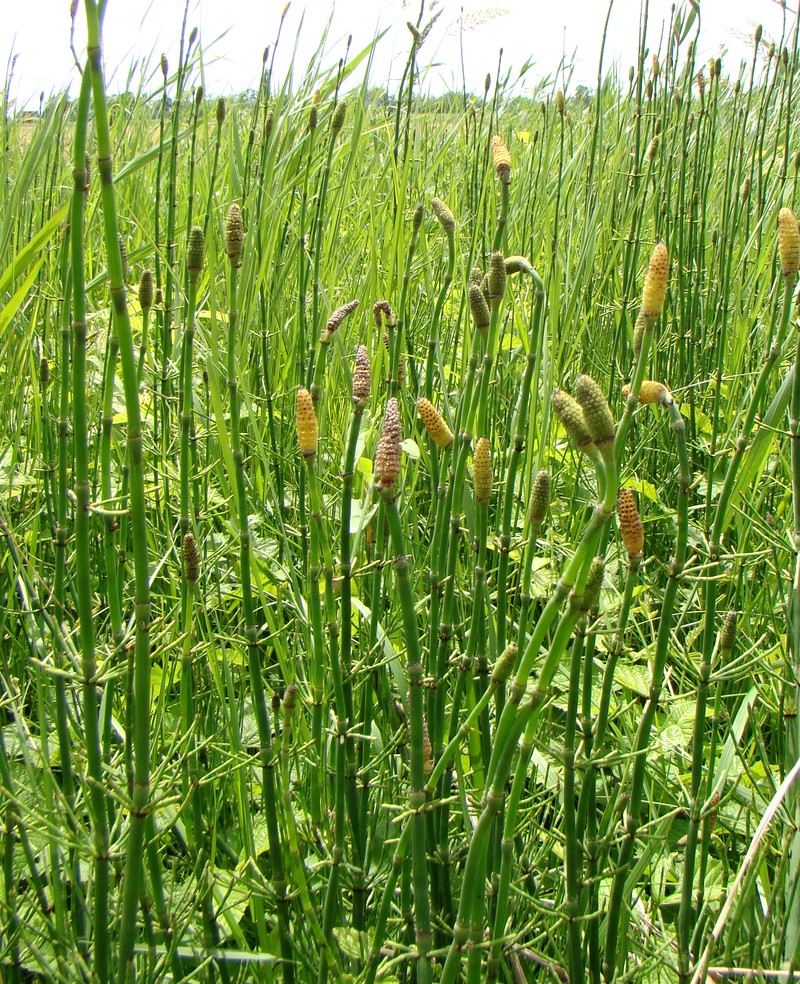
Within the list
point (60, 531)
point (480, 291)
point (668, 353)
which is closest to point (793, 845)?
point (480, 291)

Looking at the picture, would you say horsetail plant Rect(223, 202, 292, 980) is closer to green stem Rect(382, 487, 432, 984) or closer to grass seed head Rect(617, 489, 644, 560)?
green stem Rect(382, 487, 432, 984)

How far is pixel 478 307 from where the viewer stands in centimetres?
81

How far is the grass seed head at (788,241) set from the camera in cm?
80

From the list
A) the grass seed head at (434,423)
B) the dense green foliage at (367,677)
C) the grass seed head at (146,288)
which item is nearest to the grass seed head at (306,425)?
the dense green foliage at (367,677)

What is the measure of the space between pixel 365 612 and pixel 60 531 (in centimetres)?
44

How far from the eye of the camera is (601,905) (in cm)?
120

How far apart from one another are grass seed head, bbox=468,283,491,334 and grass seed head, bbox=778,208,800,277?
0.27m

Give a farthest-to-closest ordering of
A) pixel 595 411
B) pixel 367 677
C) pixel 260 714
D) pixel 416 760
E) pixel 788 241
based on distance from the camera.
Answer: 1. pixel 367 677
2. pixel 260 714
3. pixel 788 241
4. pixel 416 760
5. pixel 595 411

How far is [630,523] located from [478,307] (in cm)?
25

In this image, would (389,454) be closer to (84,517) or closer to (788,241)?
(84,517)

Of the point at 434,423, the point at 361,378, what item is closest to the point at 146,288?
the point at 361,378

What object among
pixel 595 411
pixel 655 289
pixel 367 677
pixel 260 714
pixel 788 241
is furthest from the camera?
pixel 367 677

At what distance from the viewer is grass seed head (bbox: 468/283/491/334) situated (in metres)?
0.80

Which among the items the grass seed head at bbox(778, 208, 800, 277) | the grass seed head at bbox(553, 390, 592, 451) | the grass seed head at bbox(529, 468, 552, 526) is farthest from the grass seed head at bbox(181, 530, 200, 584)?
the grass seed head at bbox(778, 208, 800, 277)
